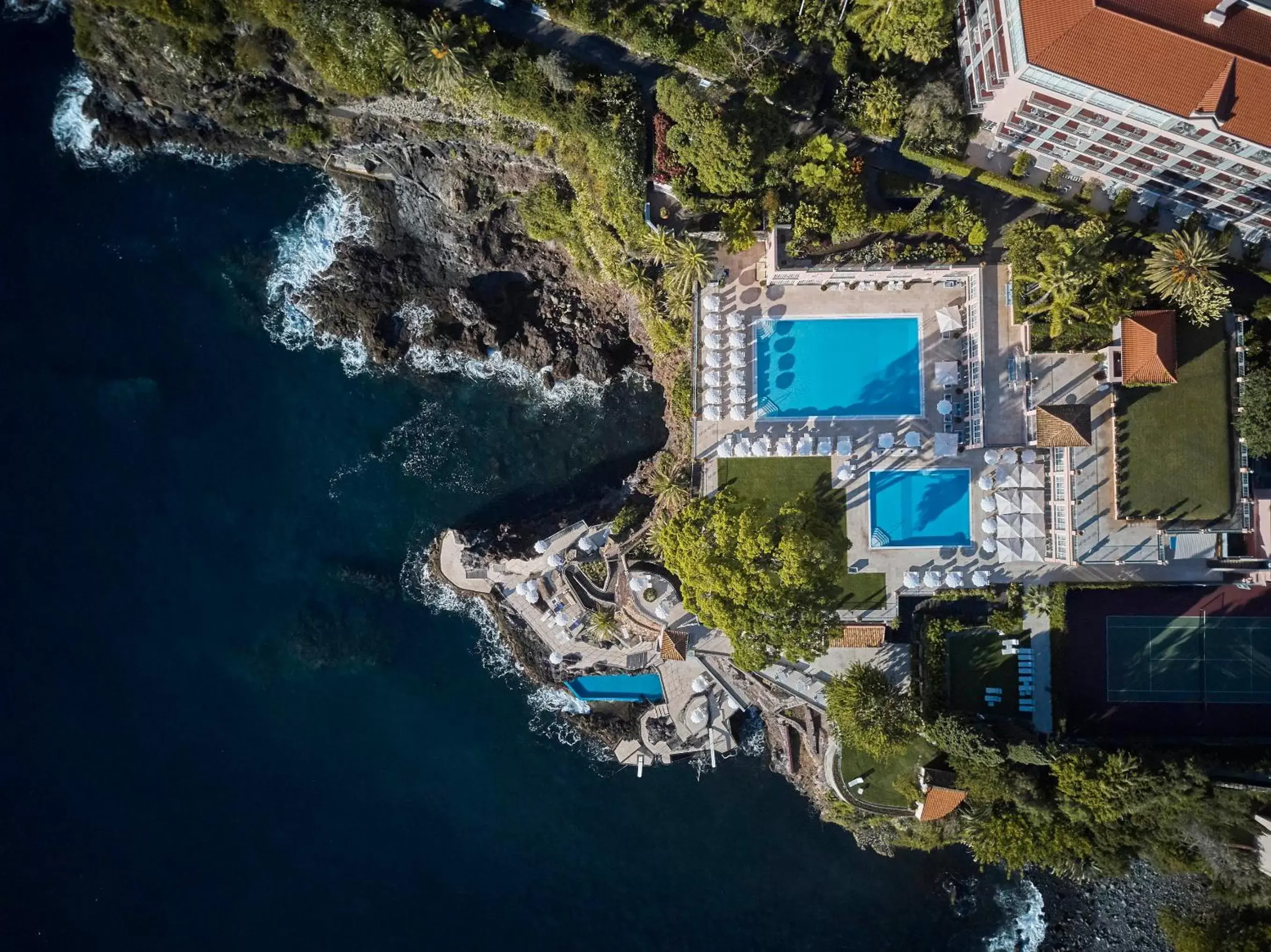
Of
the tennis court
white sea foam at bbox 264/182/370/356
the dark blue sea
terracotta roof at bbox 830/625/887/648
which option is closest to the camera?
terracotta roof at bbox 830/625/887/648

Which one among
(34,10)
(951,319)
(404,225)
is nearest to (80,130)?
(34,10)

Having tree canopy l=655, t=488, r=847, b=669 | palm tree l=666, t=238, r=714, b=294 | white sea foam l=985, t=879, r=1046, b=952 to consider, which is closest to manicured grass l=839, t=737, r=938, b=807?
tree canopy l=655, t=488, r=847, b=669

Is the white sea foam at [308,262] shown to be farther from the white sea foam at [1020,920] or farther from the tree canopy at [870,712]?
the white sea foam at [1020,920]

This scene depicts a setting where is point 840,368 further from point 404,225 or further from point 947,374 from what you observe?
point 404,225

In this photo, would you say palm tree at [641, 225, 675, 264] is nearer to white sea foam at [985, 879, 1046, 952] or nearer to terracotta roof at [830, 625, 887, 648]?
terracotta roof at [830, 625, 887, 648]

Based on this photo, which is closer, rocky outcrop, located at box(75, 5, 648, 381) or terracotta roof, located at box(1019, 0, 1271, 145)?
terracotta roof, located at box(1019, 0, 1271, 145)
